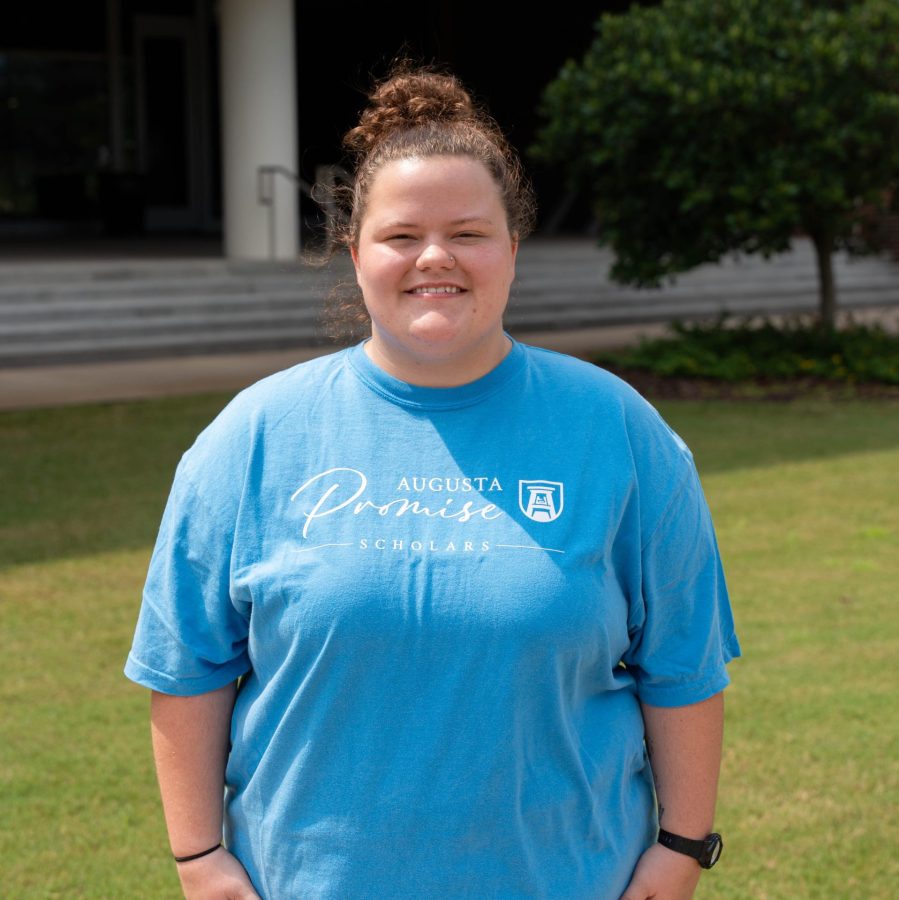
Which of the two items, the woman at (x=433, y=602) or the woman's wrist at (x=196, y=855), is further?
the woman's wrist at (x=196, y=855)

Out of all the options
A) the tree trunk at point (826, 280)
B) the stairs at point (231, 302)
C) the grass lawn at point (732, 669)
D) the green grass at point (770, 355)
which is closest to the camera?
the grass lawn at point (732, 669)

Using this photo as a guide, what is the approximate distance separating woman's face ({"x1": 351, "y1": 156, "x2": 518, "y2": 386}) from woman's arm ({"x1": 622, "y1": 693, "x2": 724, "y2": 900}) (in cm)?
63

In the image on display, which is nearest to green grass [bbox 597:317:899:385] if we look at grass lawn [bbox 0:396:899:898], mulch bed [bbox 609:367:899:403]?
mulch bed [bbox 609:367:899:403]

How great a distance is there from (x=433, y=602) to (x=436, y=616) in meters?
0.02

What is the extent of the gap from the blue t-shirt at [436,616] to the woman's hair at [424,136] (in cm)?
26

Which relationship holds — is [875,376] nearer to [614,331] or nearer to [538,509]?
[614,331]

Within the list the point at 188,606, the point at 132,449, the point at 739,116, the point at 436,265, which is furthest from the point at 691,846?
the point at 739,116

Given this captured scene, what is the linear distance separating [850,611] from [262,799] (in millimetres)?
4330

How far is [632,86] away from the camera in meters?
11.7

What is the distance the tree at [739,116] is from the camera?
37.2 ft

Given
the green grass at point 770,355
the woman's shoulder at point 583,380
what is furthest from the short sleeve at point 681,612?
the green grass at point 770,355

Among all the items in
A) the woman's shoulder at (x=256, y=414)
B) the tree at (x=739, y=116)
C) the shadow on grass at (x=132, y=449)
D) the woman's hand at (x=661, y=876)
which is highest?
the tree at (x=739, y=116)

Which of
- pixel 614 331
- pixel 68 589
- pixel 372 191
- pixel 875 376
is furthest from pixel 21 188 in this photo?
pixel 372 191

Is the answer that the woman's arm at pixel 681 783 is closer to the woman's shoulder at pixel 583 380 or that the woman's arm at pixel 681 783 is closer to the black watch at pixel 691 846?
the black watch at pixel 691 846
